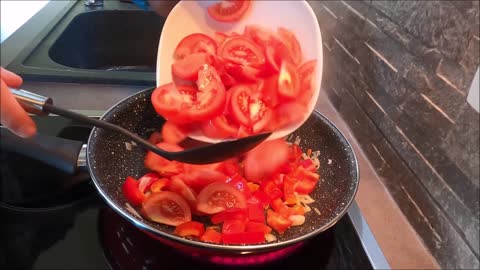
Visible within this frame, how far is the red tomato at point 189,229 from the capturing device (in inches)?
24.2

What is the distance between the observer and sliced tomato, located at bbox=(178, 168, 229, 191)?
68cm

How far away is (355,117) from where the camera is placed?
937 millimetres

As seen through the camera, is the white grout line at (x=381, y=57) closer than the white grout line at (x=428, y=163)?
No

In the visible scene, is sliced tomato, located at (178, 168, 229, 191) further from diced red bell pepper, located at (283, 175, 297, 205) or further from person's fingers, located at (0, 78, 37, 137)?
person's fingers, located at (0, 78, 37, 137)

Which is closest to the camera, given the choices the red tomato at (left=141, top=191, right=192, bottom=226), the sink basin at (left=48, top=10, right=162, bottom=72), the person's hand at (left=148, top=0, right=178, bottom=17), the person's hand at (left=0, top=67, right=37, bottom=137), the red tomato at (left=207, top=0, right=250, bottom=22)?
the person's hand at (left=0, top=67, right=37, bottom=137)

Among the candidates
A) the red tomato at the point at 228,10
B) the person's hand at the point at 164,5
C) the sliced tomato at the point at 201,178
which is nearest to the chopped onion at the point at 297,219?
the sliced tomato at the point at 201,178

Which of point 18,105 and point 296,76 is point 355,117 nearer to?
point 296,76

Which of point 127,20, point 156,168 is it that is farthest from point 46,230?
point 127,20

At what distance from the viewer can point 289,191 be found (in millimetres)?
708

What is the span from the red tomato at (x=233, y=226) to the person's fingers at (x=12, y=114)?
296 millimetres

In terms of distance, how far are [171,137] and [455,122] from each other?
0.43 m

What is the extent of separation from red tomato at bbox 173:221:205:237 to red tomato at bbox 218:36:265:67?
259 mm

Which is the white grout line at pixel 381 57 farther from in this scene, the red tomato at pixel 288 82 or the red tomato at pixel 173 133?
the red tomato at pixel 173 133

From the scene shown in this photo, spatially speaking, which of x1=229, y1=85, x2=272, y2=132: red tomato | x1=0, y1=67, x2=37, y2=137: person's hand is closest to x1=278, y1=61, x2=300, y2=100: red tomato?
x1=229, y1=85, x2=272, y2=132: red tomato
